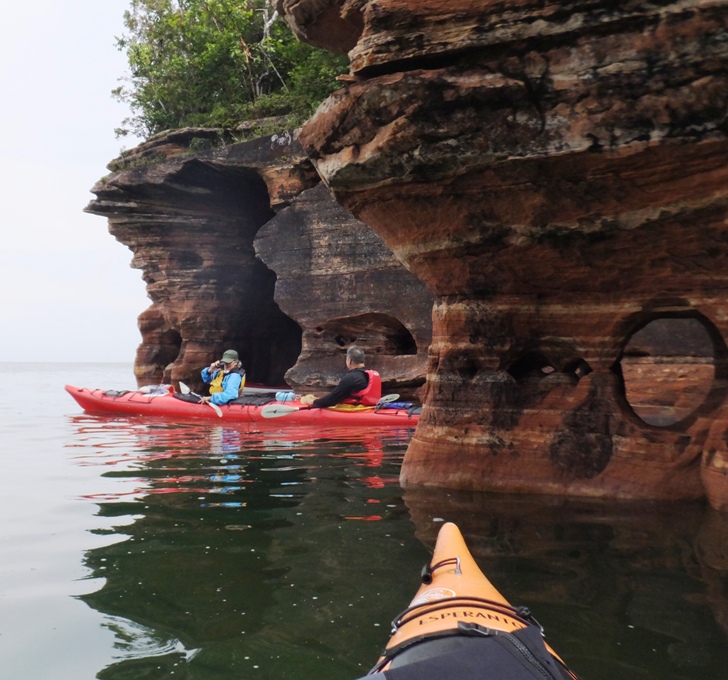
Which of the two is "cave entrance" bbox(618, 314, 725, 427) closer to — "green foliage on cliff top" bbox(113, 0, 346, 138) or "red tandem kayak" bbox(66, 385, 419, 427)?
"red tandem kayak" bbox(66, 385, 419, 427)

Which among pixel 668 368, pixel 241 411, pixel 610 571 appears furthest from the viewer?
pixel 241 411

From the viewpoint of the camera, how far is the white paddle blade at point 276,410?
12.9 meters

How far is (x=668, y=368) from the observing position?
8062mm

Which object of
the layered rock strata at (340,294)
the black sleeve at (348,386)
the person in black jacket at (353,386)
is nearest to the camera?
the person in black jacket at (353,386)

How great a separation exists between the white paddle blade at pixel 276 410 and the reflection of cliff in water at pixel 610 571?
7.35 meters

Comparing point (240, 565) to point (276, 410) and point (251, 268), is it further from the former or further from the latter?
point (251, 268)

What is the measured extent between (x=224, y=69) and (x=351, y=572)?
20.1m

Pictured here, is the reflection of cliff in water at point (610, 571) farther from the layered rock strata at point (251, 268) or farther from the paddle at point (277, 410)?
the layered rock strata at point (251, 268)

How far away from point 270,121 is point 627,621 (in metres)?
16.7

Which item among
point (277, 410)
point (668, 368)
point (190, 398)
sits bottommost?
point (277, 410)

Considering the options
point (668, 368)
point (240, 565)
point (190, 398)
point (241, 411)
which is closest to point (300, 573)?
point (240, 565)

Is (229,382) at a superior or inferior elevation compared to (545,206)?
inferior

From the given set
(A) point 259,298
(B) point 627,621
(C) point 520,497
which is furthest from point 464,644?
(A) point 259,298

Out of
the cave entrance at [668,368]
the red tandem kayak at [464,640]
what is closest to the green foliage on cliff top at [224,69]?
the cave entrance at [668,368]
